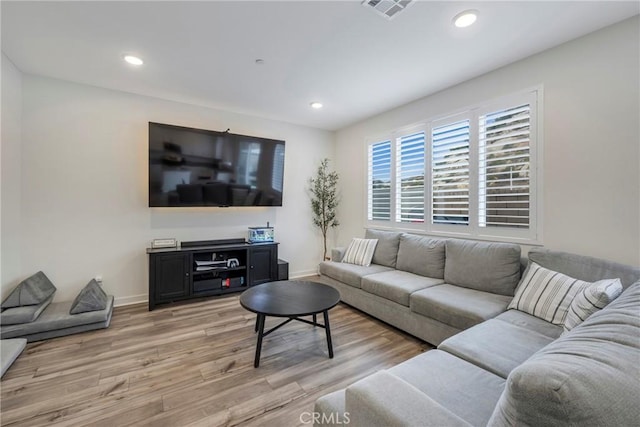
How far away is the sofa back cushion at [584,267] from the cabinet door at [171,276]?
376cm

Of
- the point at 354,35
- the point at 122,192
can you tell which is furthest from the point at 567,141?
the point at 122,192

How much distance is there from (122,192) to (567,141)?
15.8ft

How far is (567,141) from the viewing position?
240 centimetres

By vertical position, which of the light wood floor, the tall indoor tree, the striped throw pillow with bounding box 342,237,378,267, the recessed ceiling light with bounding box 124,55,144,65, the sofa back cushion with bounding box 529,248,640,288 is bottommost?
the light wood floor

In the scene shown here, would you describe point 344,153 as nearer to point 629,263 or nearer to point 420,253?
point 420,253

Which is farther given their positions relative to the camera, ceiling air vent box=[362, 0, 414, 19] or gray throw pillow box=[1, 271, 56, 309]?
gray throw pillow box=[1, 271, 56, 309]

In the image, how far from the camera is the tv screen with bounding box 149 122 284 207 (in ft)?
11.3

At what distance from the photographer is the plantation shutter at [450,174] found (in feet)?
10.4

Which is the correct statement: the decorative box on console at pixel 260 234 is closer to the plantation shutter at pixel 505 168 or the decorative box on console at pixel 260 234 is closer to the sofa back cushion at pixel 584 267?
the plantation shutter at pixel 505 168

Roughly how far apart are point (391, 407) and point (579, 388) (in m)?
0.55

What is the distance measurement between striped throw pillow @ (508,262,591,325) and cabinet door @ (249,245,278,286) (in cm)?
300

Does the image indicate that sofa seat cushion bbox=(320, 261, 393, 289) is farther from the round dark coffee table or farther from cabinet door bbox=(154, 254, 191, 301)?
cabinet door bbox=(154, 254, 191, 301)

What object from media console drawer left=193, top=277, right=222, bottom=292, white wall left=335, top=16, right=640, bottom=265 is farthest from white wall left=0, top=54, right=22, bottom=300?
white wall left=335, top=16, right=640, bottom=265

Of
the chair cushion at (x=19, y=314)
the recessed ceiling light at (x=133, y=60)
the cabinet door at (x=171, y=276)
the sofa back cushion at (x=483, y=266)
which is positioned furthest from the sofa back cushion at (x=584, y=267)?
the chair cushion at (x=19, y=314)
